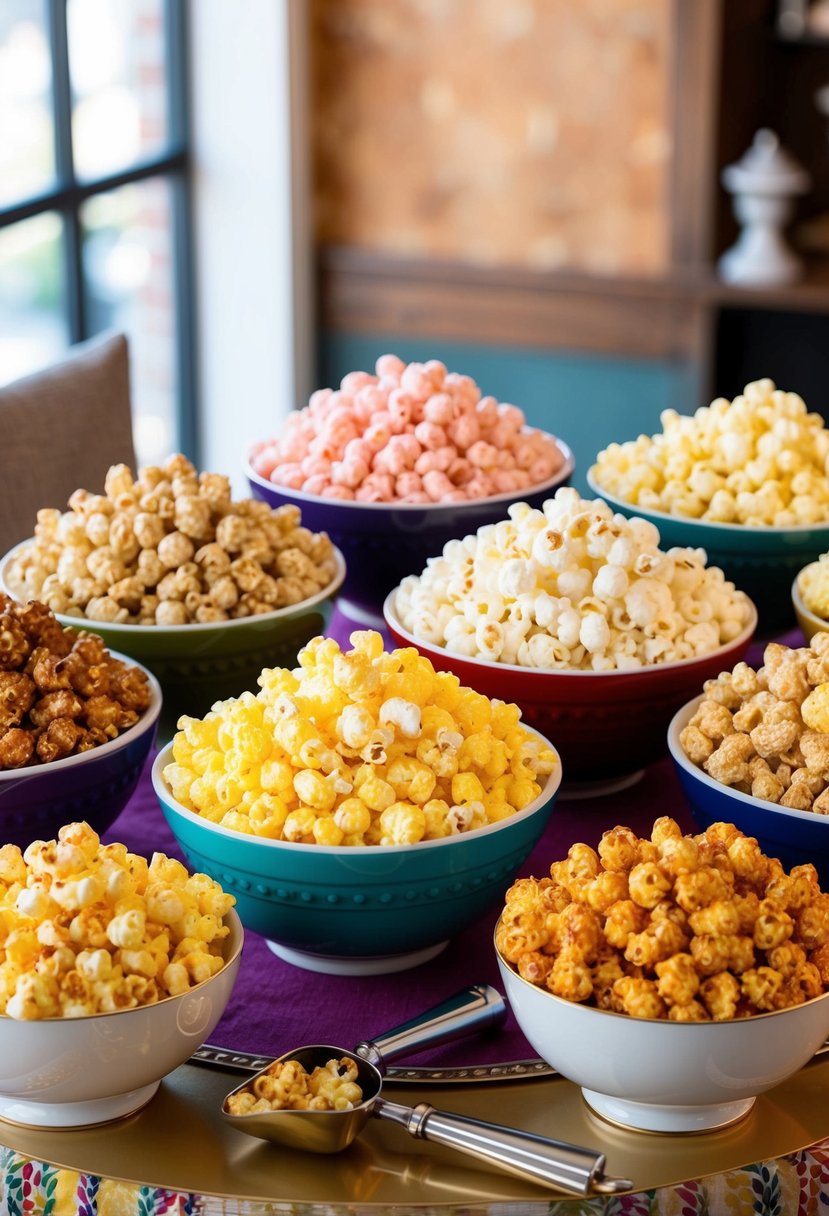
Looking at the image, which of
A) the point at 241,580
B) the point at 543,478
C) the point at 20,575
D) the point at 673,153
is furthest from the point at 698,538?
the point at 673,153

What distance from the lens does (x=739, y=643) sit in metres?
1.46

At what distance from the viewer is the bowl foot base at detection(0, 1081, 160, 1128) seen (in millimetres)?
997

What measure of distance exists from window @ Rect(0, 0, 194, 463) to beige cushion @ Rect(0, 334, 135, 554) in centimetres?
94

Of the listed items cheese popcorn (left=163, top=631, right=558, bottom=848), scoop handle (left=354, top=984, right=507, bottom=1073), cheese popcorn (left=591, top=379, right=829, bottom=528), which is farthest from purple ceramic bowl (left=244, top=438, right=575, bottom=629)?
scoop handle (left=354, top=984, right=507, bottom=1073)

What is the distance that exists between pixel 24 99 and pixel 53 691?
2.81m

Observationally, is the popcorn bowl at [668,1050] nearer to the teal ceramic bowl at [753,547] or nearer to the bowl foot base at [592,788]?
the bowl foot base at [592,788]

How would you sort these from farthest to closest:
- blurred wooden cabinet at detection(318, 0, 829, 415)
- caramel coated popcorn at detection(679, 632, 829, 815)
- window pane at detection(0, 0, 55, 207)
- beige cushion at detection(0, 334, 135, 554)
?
blurred wooden cabinet at detection(318, 0, 829, 415) → window pane at detection(0, 0, 55, 207) → beige cushion at detection(0, 334, 135, 554) → caramel coated popcorn at detection(679, 632, 829, 815)

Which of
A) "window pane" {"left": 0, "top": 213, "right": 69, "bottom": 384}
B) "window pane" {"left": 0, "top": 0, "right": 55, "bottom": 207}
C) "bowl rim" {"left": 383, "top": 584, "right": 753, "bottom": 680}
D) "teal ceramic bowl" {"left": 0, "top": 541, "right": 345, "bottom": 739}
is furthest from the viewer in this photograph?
"window pane" {"left": 0, "top": 213, "right": 69, "bottom": 384}

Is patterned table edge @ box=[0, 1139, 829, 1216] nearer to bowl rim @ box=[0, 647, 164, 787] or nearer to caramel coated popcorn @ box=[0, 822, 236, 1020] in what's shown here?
caramel coated popcorn @ box=[0, 822, 236, 1020]

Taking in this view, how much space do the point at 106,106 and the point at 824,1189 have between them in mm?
3662

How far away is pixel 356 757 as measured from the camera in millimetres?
1146

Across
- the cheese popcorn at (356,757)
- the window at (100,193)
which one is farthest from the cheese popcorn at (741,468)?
the window at (100,193)

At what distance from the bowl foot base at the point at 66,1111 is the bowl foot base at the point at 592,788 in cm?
60

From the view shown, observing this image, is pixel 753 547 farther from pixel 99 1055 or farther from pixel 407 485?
pixel 99 1055
